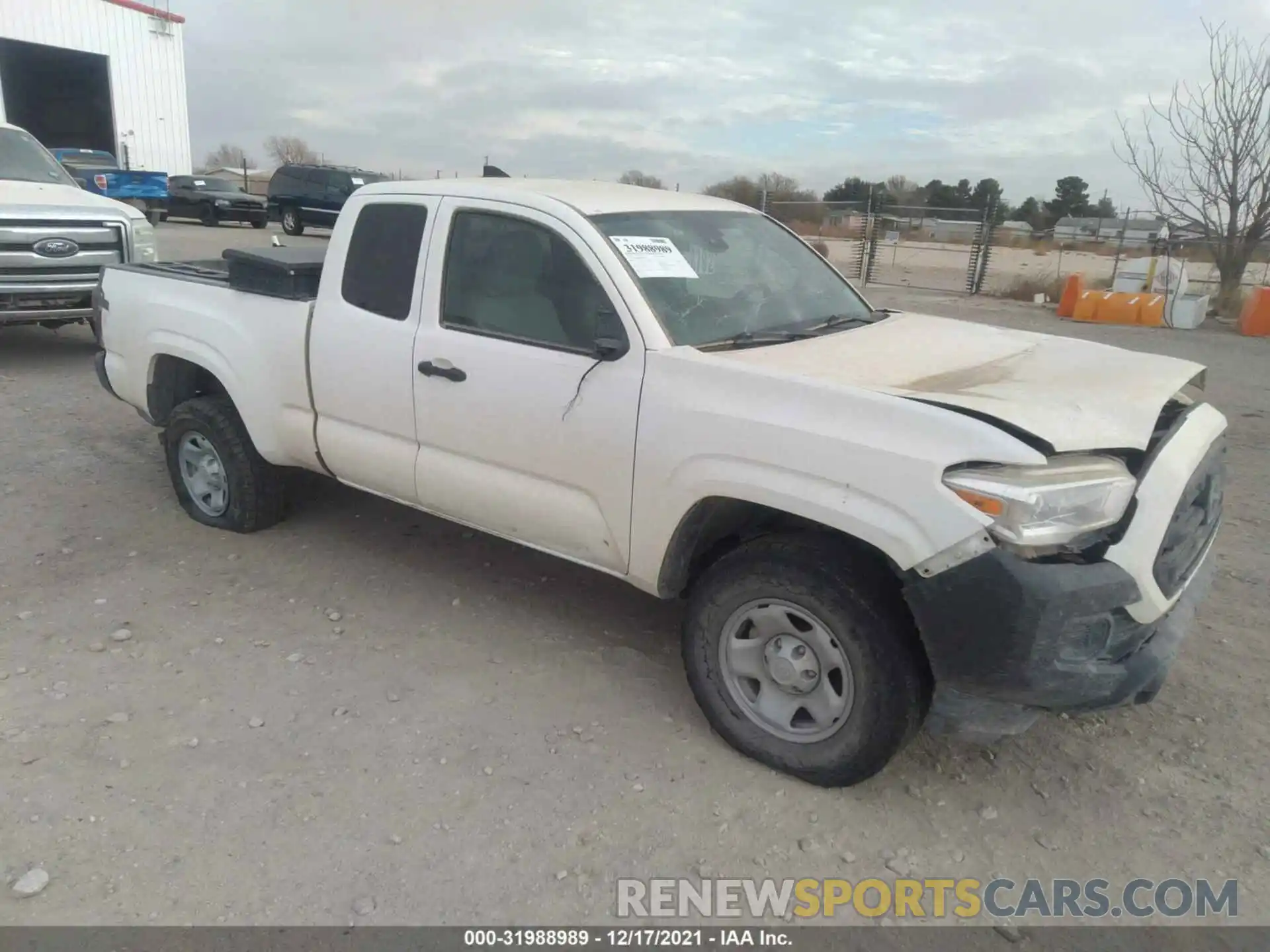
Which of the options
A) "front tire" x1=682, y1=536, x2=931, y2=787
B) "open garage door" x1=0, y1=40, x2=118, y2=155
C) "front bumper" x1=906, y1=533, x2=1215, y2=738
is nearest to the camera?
"front bumper" x1=906, y1=533, x2=1215, y2=738

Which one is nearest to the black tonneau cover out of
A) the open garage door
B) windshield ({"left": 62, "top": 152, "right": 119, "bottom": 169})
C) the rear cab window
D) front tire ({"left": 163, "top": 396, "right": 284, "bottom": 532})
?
the rear cab window

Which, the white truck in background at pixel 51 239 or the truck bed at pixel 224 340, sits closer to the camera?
the truck bed at pixel 224 340

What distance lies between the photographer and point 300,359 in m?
4.24

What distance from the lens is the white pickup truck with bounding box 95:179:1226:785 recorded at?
2.57 m

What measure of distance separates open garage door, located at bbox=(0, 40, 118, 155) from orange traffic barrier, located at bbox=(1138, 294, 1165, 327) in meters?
27.2

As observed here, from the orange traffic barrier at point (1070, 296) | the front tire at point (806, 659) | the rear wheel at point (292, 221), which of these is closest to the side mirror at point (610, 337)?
the front tire at point (806, 659)

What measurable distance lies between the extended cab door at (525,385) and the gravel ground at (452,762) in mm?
629

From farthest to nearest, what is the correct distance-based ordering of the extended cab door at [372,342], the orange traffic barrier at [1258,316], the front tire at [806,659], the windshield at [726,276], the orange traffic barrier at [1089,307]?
1. the orange traffic barrier at [1089,307]
2. the orange traffic barrier at [1258,316]
3. the extended cab door at [372,342]
4. the windshield at [726,276]
5. the front tire at [806,659]

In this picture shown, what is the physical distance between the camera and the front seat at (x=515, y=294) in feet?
11.5

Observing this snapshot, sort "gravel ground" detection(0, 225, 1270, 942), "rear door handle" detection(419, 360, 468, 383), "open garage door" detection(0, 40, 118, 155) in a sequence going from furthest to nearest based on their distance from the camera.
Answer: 1. "open garage door" detection(0, 40, 118, 155)
2. "rear door handle" detection(419, 360, 468, 383)
3. "gravel ground" detection(0, 225, 1270, 942)

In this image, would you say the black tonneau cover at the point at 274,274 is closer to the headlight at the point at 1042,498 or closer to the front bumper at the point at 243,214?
the headlight at the point at 1042,498

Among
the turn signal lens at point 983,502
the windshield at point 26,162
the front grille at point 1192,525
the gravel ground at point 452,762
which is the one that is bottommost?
A: the gravel ground at point 452,762

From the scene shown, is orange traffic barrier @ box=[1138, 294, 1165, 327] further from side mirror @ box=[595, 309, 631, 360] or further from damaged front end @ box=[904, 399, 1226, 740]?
side mirror @ box=[595, 309, 631, 360]

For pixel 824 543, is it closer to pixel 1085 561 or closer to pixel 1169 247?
pixel 1085 561
